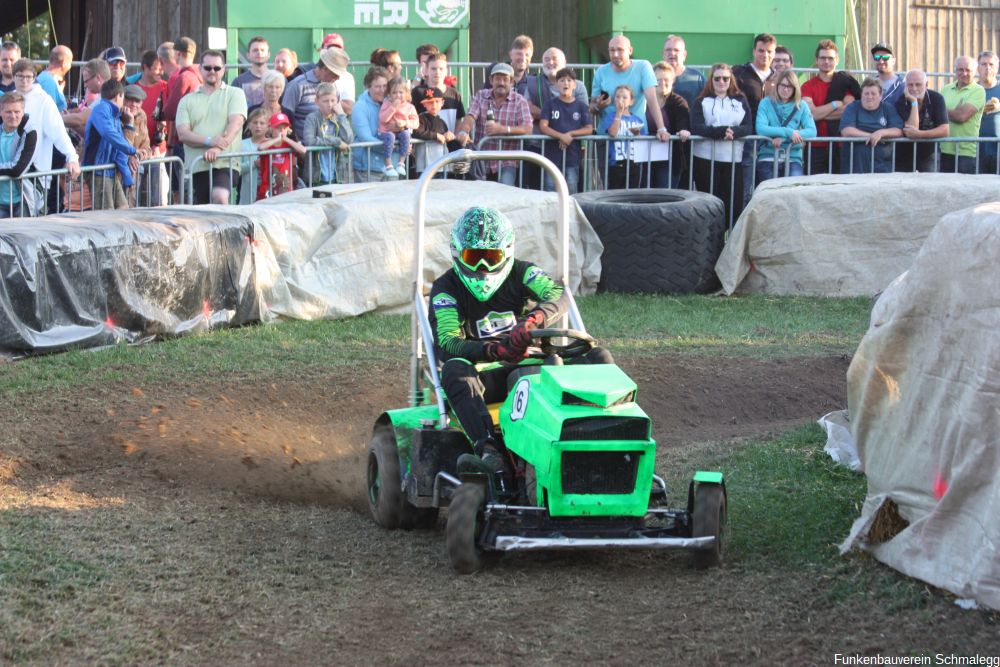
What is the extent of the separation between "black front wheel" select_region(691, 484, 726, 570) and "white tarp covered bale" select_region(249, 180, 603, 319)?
21.5 ft

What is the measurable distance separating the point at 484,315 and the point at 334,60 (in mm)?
7656

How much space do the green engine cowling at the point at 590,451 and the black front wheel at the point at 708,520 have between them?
0.77 feet

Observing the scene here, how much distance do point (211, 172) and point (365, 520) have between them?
265 inches

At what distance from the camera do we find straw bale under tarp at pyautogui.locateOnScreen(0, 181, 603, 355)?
997 cm

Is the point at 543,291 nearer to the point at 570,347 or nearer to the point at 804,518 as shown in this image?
the point at 570,347

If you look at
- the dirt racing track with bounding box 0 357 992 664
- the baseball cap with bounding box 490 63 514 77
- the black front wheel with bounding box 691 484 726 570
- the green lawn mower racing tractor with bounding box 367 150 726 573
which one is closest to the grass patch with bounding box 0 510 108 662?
the dirt racing track with bounding box 0 357 992 664

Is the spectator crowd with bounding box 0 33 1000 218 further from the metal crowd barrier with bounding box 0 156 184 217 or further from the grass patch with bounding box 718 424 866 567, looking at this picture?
the grass patch with bounding box 718 424 866 567

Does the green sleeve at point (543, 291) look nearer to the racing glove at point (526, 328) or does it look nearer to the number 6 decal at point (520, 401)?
the racing glove at point (526, 328)

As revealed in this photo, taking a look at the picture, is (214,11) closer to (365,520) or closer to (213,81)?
(213,81)

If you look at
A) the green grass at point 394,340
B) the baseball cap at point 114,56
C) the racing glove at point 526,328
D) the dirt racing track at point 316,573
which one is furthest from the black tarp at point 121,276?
the racing glove at point 526,328

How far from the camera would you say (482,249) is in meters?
6.74

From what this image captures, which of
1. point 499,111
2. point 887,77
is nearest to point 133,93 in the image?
point 499,111

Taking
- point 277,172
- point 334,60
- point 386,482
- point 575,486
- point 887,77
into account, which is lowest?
point 386,482

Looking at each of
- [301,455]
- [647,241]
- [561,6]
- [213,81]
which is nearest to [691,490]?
[301,455]
